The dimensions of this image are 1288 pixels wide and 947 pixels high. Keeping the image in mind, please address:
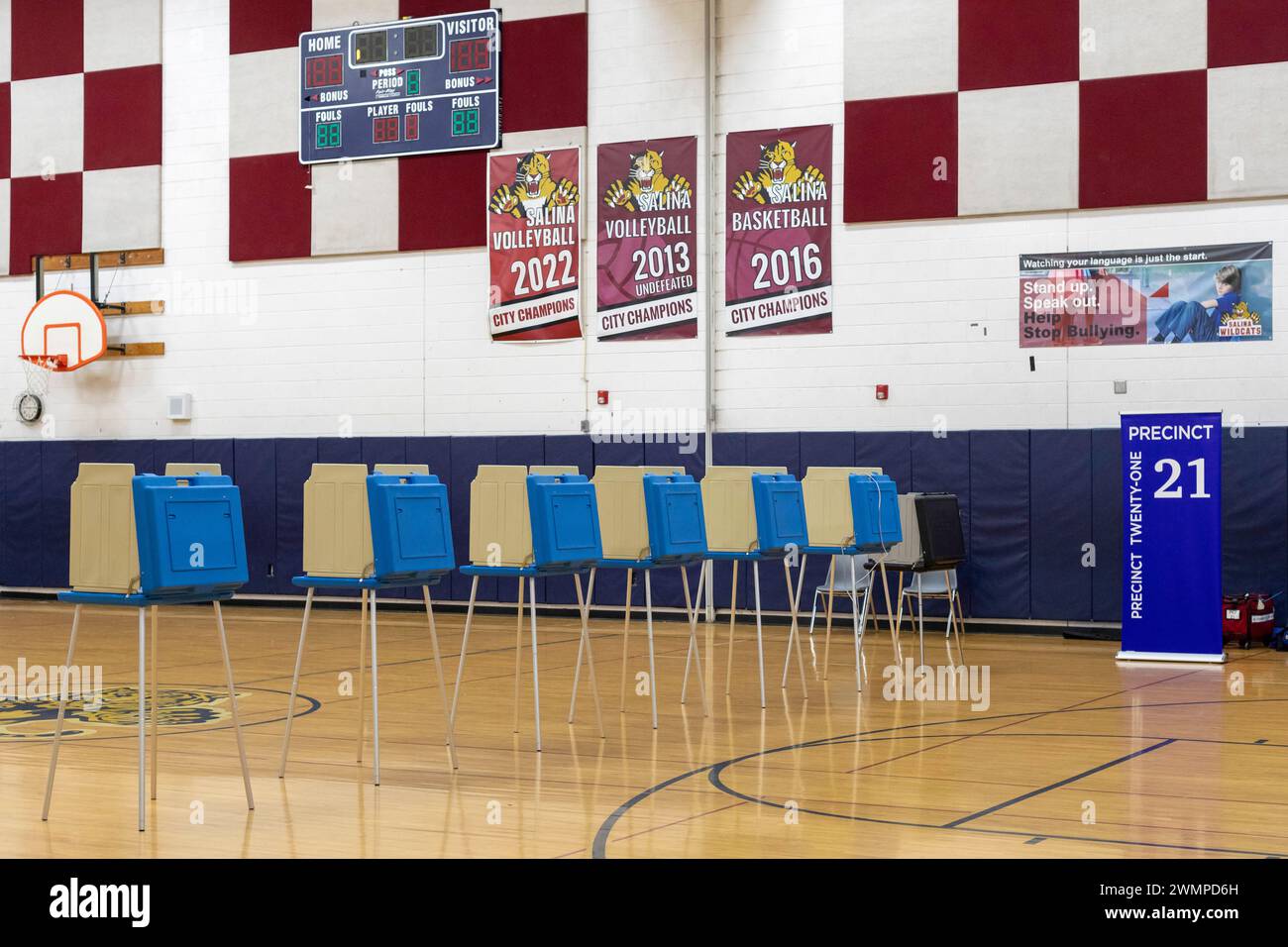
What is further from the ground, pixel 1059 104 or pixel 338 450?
pixel 1059 104

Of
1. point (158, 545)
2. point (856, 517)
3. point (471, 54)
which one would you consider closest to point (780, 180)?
point (471, 54)

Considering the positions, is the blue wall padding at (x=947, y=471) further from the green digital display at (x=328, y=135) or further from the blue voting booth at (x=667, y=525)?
the green digital display at (x=328, y=135)

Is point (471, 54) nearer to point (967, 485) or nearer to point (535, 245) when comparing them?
point (535, 245)

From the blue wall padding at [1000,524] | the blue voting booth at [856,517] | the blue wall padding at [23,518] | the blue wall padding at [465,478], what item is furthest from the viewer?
Answer: the blue wall padding at [23,518]

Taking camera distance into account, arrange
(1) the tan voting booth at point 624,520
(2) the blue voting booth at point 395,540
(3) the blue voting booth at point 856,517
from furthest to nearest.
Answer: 1. (3) the blue voting booth at point 856,517
2. (1) the tan voting booth at point 624,520
3. (2) the blue voting booth at point 395,540

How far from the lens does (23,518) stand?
19672 millimetres

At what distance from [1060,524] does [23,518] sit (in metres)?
13.3

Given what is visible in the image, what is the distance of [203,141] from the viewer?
62.5 ft

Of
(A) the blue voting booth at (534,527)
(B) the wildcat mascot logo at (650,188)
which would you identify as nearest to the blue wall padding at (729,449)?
(B) the wildcat mascot logo at (650,188)

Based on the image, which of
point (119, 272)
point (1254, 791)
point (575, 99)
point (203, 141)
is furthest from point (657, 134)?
point (1254, 791)

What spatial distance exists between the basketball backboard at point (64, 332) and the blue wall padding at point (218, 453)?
1.82 metres

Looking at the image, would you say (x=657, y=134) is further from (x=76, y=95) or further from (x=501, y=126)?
(x=76, y=95)

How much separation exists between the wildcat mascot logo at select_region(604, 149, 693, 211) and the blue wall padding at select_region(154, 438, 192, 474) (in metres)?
6.46

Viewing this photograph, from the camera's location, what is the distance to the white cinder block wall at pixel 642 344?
48.4 feet
